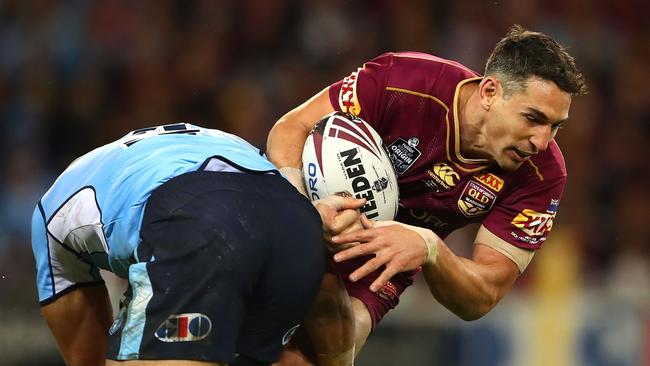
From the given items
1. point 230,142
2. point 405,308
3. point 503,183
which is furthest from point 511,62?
point 405,308

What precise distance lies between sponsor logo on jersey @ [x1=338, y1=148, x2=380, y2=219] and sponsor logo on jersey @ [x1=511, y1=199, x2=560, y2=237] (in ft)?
2.70

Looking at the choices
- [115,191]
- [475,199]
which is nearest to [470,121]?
[475,199]

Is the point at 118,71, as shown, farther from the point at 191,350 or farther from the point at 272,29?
the point at 191,350

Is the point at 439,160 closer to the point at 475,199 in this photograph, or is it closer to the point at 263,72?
the point at 475,199

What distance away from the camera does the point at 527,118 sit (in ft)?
13.2

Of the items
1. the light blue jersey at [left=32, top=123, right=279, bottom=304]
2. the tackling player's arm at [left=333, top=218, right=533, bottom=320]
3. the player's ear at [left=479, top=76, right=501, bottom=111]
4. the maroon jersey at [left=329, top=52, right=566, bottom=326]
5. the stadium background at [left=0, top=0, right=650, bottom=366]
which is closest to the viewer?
the light blue jersey at [left=32, top=123, right=279, bottom=304]

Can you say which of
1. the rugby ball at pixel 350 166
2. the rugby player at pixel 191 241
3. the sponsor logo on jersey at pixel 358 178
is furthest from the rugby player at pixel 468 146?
the rugby player at pixel 191 241

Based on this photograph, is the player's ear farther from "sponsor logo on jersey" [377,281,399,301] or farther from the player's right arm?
"sponsor logo on jersey" [377,281,399,301]

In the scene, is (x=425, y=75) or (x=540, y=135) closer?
(x=540, y=135)

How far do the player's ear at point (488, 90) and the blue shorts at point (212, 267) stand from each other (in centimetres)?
120

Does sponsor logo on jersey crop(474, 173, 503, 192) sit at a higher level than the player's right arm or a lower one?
lower

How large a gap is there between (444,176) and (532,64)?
60cm

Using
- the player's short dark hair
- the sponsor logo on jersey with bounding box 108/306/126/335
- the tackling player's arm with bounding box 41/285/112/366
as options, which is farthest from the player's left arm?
the tackling player's arm with bounding box 41/285/112/366

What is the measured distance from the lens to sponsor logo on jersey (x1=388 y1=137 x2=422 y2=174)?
169 inches
